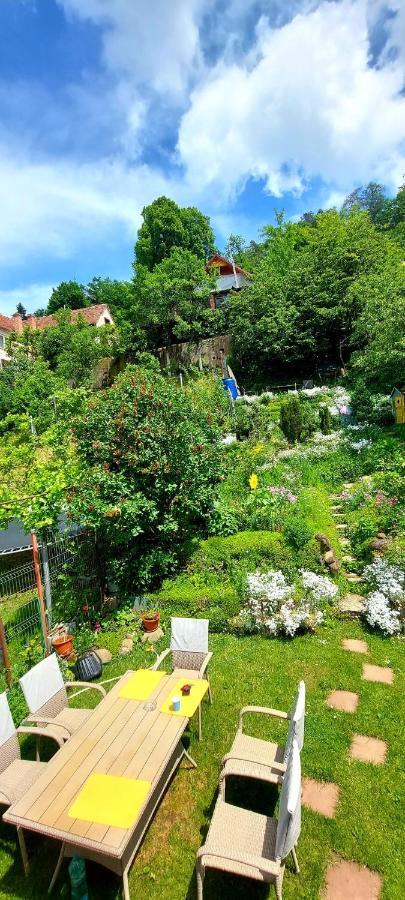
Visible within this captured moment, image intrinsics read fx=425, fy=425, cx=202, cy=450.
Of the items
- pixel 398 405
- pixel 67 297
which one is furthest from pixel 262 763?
pixel 67 297

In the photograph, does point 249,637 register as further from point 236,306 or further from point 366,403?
point 236,306

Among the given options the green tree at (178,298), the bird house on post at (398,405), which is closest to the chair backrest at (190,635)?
the bird house on post at (398,405)

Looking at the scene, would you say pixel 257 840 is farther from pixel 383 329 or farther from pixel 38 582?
pixel 383 329

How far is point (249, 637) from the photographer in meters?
6.61

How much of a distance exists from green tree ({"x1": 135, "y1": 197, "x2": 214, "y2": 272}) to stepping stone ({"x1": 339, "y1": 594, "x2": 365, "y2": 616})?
2944 centimetres

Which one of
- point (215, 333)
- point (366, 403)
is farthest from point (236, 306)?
point (366, 403)

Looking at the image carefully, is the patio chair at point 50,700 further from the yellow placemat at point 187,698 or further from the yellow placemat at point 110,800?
the yellow placemat at point 110,800

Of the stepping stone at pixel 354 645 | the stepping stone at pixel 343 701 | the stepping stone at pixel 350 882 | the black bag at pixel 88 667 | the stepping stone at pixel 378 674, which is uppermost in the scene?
the black bag at pixel 88 667

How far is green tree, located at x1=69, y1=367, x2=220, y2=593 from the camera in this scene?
282 inches

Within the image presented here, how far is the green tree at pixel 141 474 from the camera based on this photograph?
23.5 ft

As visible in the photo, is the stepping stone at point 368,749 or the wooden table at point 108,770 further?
the stepping stone at point 368,749

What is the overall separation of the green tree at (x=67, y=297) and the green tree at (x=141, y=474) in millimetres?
46749

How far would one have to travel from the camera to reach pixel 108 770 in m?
3.47

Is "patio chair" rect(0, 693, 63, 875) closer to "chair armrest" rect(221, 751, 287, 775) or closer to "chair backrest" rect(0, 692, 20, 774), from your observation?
"chair backrest" rect(0, 692, 20, 774)
